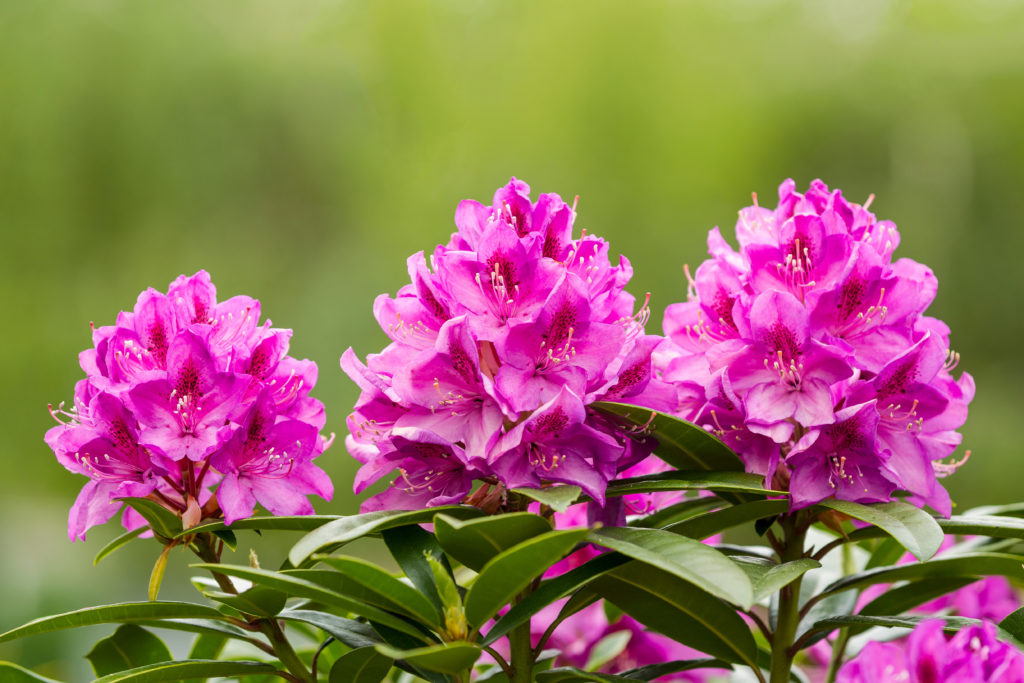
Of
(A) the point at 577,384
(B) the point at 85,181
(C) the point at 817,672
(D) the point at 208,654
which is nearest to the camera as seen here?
(A) the point at 577,384

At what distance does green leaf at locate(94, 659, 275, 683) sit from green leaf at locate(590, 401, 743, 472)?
378 mm

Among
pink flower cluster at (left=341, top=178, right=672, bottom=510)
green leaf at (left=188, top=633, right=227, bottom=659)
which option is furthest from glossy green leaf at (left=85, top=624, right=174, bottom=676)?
Answer: pink flower cluster at (left=341, top=178, right=672, bottom=510)

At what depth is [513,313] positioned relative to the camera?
31.8 inches

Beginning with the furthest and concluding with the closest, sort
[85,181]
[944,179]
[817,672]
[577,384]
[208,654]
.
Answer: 1. [85,181]
2. [944,179]
3. [817,672]
4. [208,654]
5. [577,384]

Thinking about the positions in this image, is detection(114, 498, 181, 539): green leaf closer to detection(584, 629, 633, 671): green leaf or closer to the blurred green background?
detection(584, 629, 633, 671): green leaf

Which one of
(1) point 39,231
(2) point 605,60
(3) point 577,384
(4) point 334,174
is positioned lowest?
(3) point 577,384

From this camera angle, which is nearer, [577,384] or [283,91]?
[577,384]

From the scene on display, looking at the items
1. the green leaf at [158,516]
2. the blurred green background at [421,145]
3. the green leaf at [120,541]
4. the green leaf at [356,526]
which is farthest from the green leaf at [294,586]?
the blurred green background at [421,145]

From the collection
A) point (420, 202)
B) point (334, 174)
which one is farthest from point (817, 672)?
point (334, 174)

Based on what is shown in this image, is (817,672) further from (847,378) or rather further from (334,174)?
(334,174)

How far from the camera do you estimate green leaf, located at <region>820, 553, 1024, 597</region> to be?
866mm

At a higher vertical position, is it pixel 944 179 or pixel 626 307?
pixel 944 179

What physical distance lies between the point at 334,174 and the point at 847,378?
18.6 ft

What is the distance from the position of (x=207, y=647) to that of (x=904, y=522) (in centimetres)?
72
